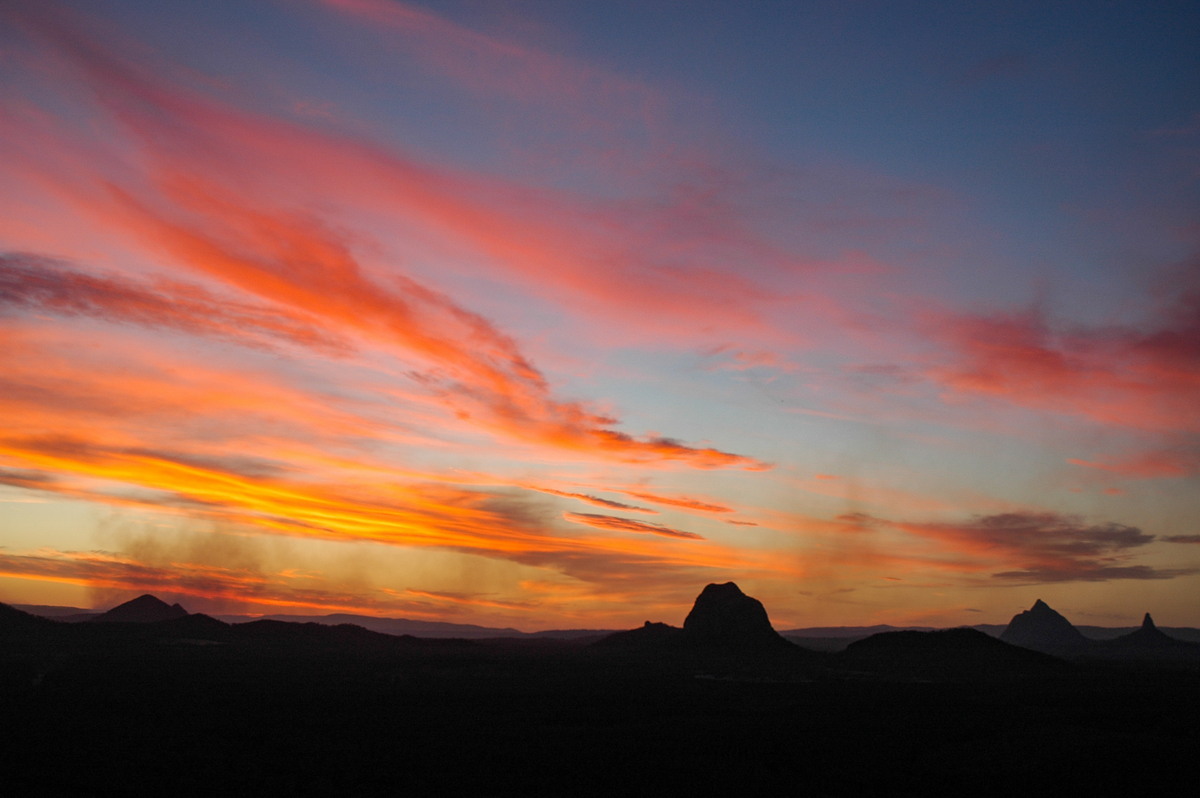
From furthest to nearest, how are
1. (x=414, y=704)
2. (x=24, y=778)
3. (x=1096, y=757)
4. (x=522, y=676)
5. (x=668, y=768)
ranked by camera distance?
(x=522, y=676)
(x=414, y=704)
(x=1096, y=757)
(x=668, y=768)
(x=24, y=778)

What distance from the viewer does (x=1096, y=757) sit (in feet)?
263

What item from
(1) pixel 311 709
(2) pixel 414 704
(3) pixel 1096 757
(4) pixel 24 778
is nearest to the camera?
(4) pixel 24 778

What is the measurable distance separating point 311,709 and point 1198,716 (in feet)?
412

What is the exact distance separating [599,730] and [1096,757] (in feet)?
174

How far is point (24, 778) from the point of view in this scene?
6700cm

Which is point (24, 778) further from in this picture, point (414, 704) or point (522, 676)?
point (522, 676)

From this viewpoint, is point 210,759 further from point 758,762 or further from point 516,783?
point 758,762

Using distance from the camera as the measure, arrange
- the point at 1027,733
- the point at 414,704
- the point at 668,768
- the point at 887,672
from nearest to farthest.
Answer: the point at 668,768, the point at 1027,733, the point at 414,704, the point at 887,672

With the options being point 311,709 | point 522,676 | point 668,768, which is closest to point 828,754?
point 668,768

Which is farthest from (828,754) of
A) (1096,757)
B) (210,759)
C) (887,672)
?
(887,672)

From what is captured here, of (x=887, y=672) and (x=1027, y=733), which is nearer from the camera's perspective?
(x=1027, y=733)

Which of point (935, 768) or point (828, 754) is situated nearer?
point (935, 768)

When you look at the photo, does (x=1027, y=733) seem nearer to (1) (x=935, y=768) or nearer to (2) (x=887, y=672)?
(1) (x=935, y=768)

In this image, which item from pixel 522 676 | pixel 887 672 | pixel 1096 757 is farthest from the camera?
pixel 887 672
